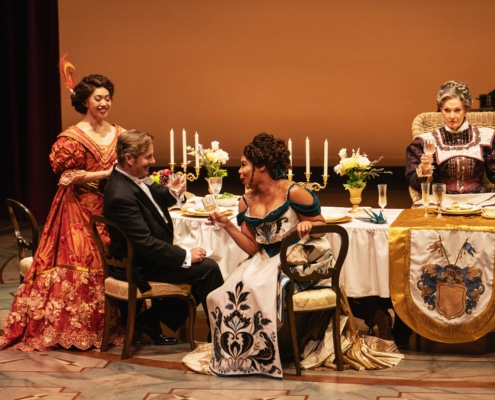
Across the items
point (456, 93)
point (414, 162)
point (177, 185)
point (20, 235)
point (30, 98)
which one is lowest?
point (20, 235)

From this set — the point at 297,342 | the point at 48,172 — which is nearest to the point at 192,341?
the point at 297,342

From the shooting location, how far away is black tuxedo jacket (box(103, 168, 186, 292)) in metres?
4.38

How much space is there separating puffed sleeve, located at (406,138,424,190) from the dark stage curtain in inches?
178

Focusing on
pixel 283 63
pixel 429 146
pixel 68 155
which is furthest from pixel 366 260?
pixel 283 63

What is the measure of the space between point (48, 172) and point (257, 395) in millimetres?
5458

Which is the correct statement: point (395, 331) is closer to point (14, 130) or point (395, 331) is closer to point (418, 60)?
point (14, 130)

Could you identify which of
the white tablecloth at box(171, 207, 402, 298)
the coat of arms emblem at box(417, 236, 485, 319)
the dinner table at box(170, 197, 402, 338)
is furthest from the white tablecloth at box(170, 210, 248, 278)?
the coat of arms emblem at box(417, 236, 485, 319)

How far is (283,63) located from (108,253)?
627 cm

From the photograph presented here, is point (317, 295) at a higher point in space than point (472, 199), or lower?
lower

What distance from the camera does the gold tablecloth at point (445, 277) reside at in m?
4.38

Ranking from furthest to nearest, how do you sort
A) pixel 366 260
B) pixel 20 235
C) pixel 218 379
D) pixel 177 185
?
pixel 20 235 < pixel 177 185 < pixel 366 260 < pixel 218 379

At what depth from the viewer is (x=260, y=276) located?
4211mm

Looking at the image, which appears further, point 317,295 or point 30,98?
point 30,98

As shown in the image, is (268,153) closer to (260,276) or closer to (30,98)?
(260,276)
